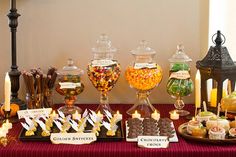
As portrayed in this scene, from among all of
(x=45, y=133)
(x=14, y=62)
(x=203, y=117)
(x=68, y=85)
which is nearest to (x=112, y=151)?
(x=45, y=133)

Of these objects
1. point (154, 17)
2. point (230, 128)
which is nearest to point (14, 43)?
point (154, 17)

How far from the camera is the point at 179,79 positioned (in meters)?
1.85

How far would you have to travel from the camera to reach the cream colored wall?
198 centimetres

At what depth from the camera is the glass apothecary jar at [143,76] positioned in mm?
1784

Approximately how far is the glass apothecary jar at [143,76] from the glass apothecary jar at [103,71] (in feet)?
0.21

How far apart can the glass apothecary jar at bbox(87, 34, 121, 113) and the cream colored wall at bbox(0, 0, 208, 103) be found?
0.49ft

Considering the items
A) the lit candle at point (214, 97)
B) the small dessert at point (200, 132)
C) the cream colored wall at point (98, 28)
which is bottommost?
the small dessert at point (200, 132)

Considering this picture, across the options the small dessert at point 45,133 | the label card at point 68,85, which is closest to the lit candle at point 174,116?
the label card at point 68,85

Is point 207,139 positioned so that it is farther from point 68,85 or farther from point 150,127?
point 68,85

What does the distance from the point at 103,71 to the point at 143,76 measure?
0.49 feet

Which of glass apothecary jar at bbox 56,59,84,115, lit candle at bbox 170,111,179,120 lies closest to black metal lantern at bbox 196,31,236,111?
lit candle at bbox 170,111,179,120

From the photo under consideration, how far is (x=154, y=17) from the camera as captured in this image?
6.53 ft

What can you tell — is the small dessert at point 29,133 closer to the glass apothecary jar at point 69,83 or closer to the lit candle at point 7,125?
the lit candle at point 7,125

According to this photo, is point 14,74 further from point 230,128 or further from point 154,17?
point 230,128
